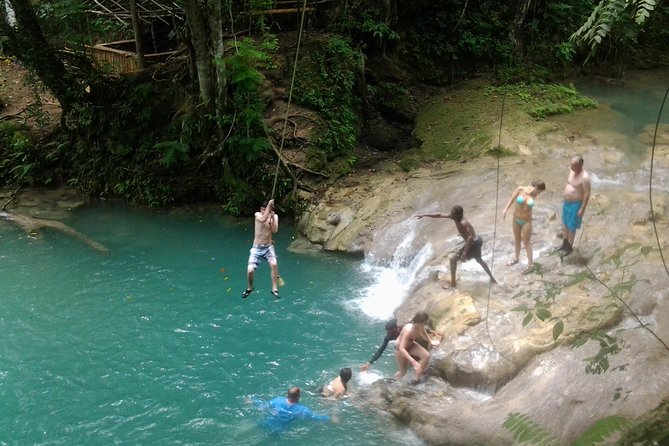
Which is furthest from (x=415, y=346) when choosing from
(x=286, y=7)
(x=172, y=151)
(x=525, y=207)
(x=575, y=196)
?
(x=286, y=7)

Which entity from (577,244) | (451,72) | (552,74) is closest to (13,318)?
(577,244)

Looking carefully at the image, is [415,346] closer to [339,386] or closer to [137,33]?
[339,386]

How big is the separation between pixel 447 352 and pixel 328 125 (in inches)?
338

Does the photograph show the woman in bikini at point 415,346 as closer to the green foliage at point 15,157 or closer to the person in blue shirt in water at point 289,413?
the person in blue shirt in water at point 289,413

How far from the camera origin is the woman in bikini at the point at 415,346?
826cm

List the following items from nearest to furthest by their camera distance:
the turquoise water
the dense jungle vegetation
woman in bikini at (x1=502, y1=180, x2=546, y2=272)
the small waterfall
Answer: the turquoise water < woman in bikini at (x1=502, y1=180, x2=546, y2=272) < the small waterfall < the dense jungle vegetation

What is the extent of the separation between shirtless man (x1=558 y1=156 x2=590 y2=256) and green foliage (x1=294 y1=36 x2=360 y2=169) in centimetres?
739

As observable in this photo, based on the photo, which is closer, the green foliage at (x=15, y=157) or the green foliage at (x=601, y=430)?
the green foliage at (x=601, y=430)

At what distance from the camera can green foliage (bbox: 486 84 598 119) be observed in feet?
50.8

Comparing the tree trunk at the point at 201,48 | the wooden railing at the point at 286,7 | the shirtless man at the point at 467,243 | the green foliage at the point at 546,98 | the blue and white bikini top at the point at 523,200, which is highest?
the wooden railing at the point at 286,7

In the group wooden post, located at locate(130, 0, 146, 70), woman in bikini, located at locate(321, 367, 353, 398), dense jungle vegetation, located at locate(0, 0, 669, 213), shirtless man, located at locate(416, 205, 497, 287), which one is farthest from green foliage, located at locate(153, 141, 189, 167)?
woman in bikini, located at locate(321, 367, 353, 398)

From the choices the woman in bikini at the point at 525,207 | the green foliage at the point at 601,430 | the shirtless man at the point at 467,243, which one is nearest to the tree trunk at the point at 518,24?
the woman in bikini at the point at 525,207

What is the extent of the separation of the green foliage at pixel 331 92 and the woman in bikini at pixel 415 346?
298 inches

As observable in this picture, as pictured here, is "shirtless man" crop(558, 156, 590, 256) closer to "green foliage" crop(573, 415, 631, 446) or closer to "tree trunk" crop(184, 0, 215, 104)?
"green foliage" crop(573, 415, 631, 446)
